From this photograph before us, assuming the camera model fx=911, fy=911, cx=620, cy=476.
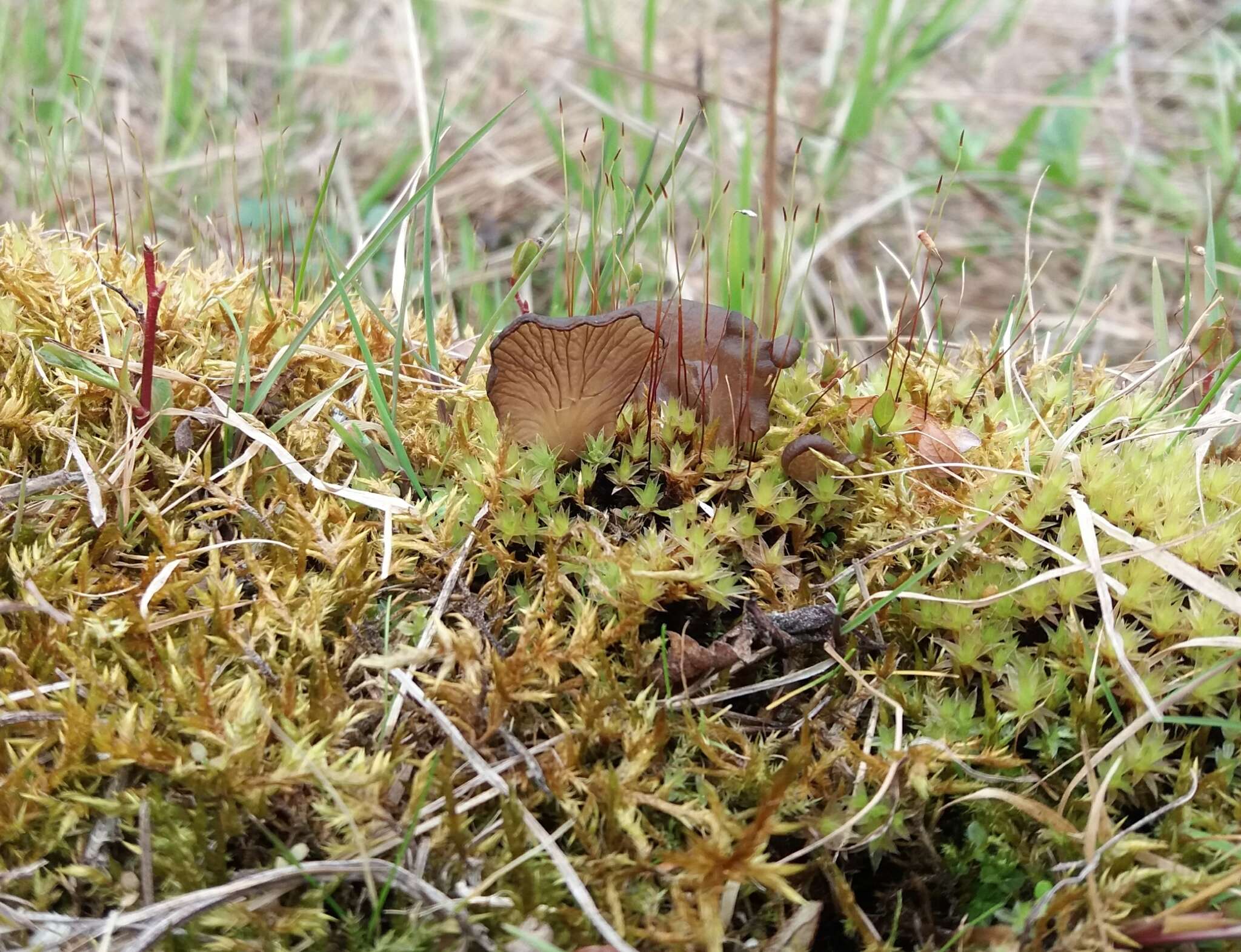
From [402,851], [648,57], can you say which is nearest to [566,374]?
[402,851]

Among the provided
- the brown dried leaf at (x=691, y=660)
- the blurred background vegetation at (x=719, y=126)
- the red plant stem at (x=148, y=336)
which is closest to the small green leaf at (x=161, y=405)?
the red plant stem at (x=148, y=336)

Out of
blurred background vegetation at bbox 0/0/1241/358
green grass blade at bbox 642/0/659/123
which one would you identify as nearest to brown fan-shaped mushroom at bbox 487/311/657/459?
blurred background vegetation at bbox 0/0/1241/358

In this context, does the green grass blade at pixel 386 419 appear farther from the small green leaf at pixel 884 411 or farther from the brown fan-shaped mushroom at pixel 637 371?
the small green leaf at pixel 884 411

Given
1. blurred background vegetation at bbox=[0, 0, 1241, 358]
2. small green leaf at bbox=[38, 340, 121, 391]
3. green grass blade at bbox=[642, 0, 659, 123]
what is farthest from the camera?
blurred background vegetation at bbox=[0, 0, 1241, 358]

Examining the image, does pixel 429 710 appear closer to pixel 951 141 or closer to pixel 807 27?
pixel 951 141

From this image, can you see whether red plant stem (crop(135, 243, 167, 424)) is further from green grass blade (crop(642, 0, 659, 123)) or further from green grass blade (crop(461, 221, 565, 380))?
green grass blade (crop(642, 0, 659, 123))

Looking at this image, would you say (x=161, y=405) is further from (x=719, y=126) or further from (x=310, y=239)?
(x=719, y=126)
